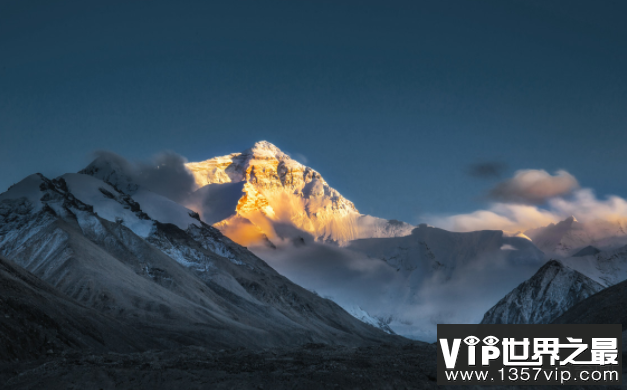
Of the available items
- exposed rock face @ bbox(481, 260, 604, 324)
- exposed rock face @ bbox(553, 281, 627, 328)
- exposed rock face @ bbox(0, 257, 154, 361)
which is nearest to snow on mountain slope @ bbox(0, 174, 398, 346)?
exposed rock face @ bbox(0, 257, 154, 361)

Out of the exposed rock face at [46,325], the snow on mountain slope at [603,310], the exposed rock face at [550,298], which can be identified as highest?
the exposed rock face at [550,298]

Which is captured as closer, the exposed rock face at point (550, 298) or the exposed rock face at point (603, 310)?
the exposed rock face at point (603, 310)

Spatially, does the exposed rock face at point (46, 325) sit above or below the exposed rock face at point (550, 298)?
below

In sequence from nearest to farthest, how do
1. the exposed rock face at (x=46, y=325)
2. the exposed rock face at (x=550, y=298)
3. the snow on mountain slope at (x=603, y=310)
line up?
the exposed rock face at (x=46, y=325)
the snow on mountain slope at (x=603, y=310)
the exposed rock face at (x=550, y=298)

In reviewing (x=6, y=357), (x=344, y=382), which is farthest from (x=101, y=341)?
(x=344, y=382)

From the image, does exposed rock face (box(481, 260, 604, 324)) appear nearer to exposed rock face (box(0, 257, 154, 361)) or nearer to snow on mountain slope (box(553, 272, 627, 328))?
snow on mountain slope (box(553, 272, 627, 328))

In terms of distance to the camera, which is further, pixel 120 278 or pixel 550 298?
pixel 550 298

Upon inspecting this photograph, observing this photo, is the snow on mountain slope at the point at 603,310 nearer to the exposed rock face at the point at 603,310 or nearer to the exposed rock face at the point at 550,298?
the exposed rock face at the point at 603,310

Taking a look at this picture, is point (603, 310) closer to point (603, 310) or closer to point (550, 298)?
point (603, 310)

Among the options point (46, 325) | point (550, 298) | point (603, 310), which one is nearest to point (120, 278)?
point (46, 325)

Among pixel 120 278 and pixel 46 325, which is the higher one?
pixel 120 278

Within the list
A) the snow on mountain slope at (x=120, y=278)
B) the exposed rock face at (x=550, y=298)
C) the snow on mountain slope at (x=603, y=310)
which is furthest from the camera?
the exposed rock face at (x=550, y=298)

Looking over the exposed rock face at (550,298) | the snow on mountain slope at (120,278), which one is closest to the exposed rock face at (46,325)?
the snow on mountain slope at (120,278)

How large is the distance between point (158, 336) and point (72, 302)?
57.5 feet
